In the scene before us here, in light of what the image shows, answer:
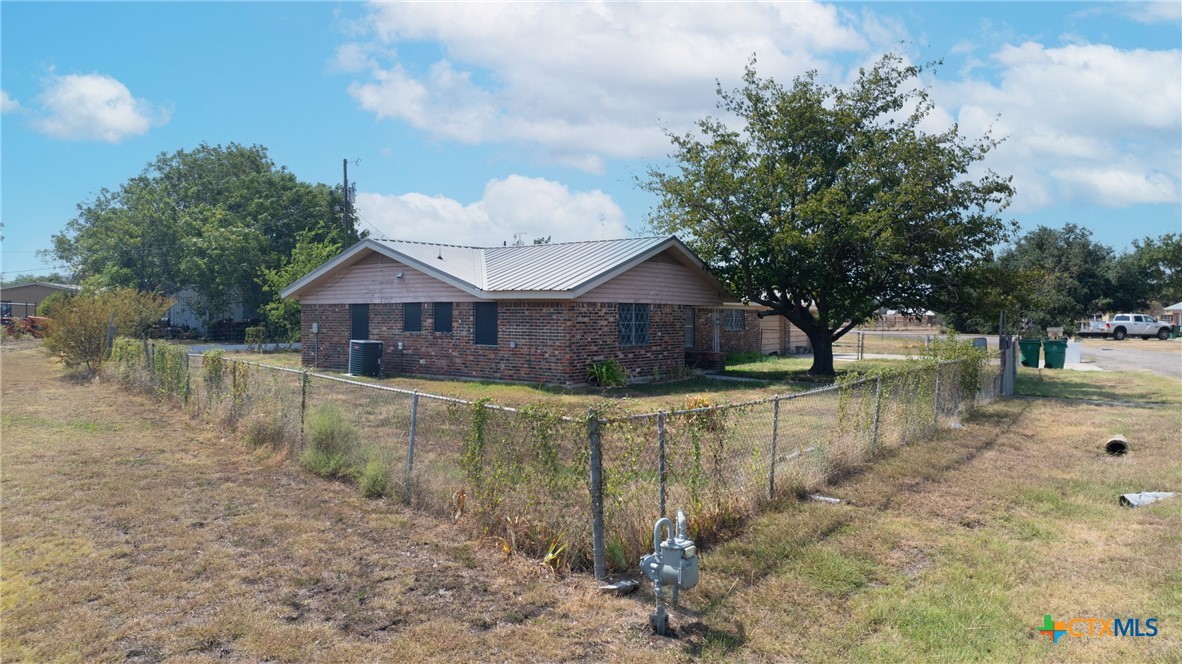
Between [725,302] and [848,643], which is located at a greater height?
[725,302]

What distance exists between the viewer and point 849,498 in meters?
7.85

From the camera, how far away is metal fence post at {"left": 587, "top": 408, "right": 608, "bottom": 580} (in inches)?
213

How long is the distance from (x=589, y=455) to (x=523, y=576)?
3.22 feet

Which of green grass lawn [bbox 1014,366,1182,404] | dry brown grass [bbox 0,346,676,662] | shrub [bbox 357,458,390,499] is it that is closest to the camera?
dry brown grass [bbox 0,346,676,662]

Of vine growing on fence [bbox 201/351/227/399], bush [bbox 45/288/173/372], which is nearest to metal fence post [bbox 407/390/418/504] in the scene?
vine growing on fence [bbox 201/351/227/399]

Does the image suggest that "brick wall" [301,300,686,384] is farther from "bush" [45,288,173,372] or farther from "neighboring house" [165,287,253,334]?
"neighboring house" [165,287,253,334]

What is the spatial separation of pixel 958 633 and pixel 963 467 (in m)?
5.22

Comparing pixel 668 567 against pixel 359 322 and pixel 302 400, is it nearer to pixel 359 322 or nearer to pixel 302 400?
pixel 302 400

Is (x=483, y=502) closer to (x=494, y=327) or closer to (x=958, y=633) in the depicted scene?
(x=958, y=633)

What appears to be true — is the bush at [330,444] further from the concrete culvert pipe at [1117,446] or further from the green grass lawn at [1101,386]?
the green grass lawn at [1101,386]

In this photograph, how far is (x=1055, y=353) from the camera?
2566 centimetres

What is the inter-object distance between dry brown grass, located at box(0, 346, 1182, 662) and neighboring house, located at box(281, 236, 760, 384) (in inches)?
365

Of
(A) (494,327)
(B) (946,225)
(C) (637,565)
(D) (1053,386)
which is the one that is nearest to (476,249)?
(A) (494,327)

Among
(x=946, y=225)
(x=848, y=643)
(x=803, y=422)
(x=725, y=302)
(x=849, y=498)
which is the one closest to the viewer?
(x=848, y=643)
